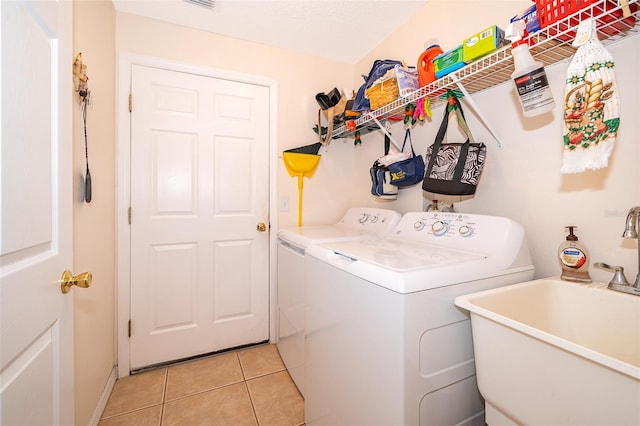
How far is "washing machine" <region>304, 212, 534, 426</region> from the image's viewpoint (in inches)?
32.6

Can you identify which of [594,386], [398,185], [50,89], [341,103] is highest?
[341,103]

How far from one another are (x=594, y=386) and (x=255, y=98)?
2331mm

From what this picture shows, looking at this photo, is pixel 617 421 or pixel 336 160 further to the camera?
pixel 336 160

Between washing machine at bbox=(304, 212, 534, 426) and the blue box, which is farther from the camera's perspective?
the blue box

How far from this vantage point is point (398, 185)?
179 centimetres

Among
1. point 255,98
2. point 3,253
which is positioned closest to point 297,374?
point 3,253

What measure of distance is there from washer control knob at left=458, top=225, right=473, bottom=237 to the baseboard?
2.01 m

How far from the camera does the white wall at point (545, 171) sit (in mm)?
945

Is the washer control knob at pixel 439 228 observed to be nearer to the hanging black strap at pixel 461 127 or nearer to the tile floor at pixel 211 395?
the hanging black strap at pixel 461 127

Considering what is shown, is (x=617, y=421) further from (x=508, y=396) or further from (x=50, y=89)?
(x=50, y=89)

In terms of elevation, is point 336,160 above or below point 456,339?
above

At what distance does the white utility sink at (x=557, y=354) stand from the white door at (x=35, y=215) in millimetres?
1103

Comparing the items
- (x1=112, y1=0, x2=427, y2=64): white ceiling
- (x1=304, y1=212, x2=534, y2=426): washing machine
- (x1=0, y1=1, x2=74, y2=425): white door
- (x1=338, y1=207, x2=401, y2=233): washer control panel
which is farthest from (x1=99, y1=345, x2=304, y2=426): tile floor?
(x1=112, y1=0, x2=427, y2=64): white ceiling

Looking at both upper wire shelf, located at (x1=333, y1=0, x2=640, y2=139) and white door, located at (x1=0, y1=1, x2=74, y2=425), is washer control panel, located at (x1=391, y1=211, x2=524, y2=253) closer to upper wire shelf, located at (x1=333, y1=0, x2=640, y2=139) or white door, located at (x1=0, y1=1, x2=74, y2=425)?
upper wire shelf, located at (x1=333, y1=0, x2=640, y2=139)
